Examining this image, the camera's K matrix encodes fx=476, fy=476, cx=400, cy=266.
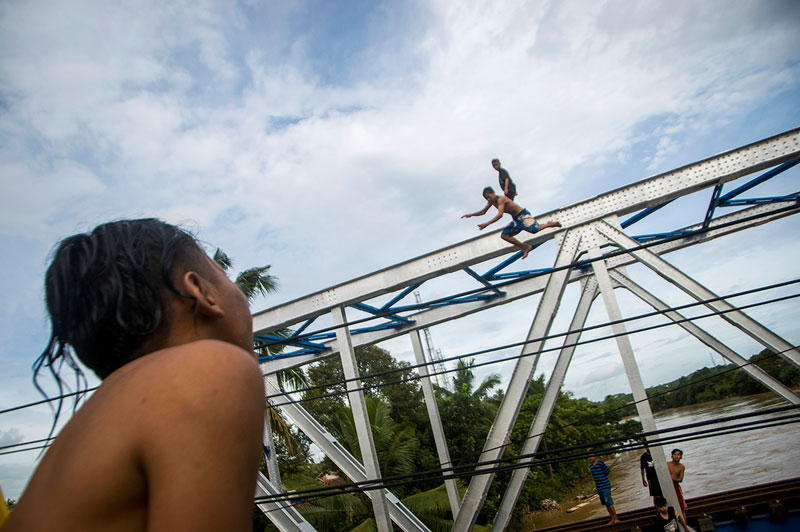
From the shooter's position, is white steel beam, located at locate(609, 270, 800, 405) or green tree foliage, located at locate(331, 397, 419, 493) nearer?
white steel beam, located at locate(609, 270, 800, 405)

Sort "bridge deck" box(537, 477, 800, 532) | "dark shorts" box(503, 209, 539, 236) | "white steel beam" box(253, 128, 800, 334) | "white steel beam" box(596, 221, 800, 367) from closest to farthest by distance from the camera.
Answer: "white steel beam" box(596, 221, 800, 367), "white steel beam" box(253, 128, 800, 334), "dark shorts" box(503, 209, 539, 236), "bridge deck" box(537, 477, 800, 532)

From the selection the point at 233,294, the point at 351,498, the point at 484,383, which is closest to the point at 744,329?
the point at 233,294

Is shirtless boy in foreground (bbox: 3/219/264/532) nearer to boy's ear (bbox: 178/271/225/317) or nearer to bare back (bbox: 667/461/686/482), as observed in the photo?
boy's ear (bbox: 178/271/225/317)

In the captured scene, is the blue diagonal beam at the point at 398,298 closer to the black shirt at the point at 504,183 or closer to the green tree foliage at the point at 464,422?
the black shirt at the point at 504,183

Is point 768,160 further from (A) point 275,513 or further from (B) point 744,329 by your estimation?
(A) point 275,513

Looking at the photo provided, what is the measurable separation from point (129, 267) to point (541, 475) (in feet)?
91.7

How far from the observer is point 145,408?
28.5 inches

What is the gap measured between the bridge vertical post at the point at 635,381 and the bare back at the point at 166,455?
4505 millimetres

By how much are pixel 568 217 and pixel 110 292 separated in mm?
5484

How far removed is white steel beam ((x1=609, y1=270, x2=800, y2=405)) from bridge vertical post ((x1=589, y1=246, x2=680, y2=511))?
0.73m

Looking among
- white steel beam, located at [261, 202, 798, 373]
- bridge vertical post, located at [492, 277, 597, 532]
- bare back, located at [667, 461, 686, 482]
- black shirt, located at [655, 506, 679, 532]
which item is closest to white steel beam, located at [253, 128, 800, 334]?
bridge vertical post, located at [492, 277, 597, 532]

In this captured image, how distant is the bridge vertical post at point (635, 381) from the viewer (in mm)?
4758

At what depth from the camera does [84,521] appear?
721 millimetres

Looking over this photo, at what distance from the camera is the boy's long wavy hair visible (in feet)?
3.10
